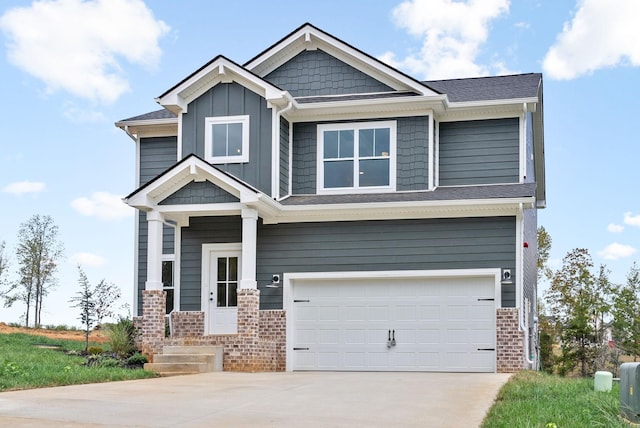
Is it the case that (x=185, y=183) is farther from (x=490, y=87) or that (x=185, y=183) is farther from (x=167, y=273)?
(x=490, y=87)

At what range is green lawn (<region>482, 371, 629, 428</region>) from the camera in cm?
868

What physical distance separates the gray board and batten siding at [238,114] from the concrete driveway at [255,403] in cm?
598

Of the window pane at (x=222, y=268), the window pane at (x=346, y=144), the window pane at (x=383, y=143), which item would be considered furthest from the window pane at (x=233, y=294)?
the window pane at (x=383, y=143)

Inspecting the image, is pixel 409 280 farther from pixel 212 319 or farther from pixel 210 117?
pixel 210 117

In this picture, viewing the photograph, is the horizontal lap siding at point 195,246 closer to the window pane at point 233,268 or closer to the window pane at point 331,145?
the window pane at point 233,268

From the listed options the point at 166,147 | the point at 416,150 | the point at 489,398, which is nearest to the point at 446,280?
the point at 416,150

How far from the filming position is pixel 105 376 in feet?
46.5

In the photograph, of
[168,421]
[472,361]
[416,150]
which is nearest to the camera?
[168,421]

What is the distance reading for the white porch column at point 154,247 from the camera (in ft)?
59.0

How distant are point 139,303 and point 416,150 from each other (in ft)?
25.9

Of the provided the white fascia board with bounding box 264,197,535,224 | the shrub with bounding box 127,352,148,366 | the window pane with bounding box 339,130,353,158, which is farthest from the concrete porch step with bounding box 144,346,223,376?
the window pane with bounding box 339,130,353,158

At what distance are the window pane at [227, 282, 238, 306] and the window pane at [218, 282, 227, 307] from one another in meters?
0.13

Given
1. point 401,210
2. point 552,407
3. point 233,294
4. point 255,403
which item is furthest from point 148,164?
point 552,407

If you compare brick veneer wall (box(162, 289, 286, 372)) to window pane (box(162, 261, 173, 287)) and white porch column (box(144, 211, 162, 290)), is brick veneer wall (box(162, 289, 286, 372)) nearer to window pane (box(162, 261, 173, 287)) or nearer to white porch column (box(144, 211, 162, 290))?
white porch column (box(144, 211, 162, 290))
